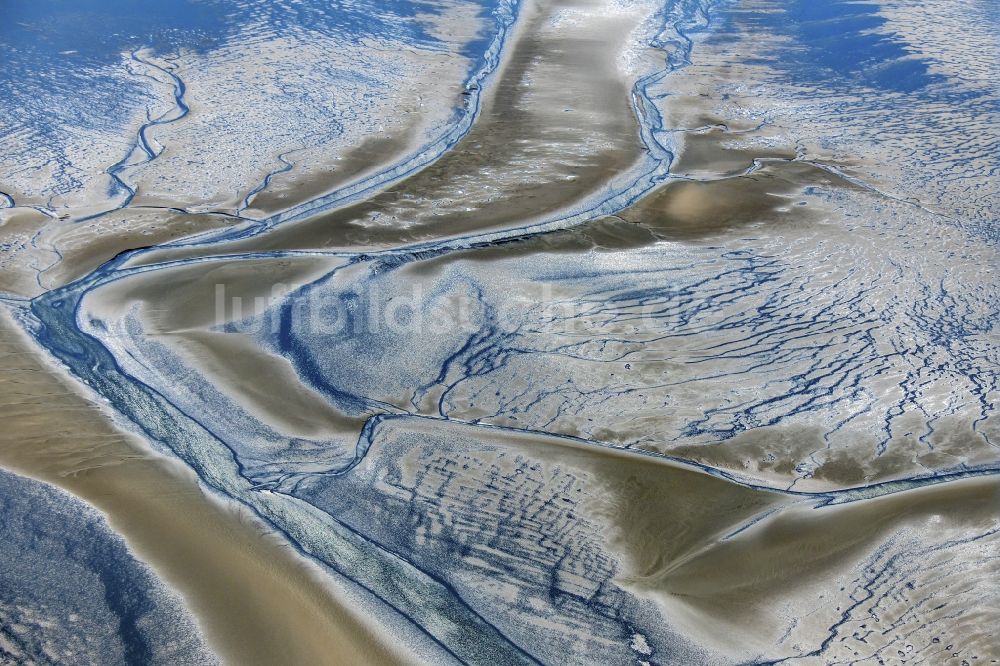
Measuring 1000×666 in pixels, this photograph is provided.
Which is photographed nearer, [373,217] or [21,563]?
[21,563]

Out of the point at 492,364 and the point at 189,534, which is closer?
the point at 189,534

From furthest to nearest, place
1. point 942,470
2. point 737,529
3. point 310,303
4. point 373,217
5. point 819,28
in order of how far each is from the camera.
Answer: point 819,28 → point 373,217 → point 310,303 → point 942,470 → point 737,529

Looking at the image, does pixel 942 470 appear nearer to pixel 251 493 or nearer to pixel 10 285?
pixel 251 493

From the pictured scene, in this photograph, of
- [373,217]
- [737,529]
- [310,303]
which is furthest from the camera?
[373,217]

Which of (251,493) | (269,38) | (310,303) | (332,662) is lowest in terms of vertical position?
(332,662)

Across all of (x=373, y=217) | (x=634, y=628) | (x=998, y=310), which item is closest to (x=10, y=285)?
(x=373, y=217)

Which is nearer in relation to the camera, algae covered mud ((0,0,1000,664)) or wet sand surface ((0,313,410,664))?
wet sand surface ((0,313,410,664))

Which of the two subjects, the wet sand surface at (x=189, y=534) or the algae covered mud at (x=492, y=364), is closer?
the wet sand surface at (x=189, y=534)

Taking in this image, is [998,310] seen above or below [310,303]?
below
